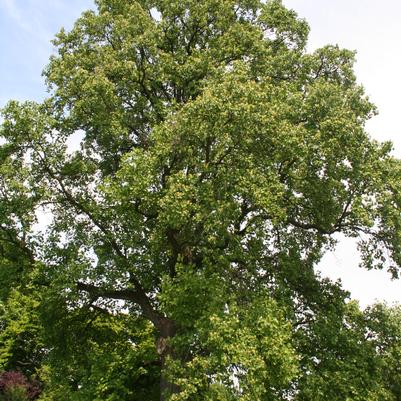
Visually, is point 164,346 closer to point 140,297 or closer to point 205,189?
point 140,297

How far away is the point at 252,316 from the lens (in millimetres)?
14750

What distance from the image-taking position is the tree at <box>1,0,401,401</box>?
15492 mm

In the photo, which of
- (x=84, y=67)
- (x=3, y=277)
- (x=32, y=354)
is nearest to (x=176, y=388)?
(x=3, y=277)

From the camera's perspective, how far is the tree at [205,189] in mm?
15492

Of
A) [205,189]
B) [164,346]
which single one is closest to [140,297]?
[164,346]

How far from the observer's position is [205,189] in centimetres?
1580

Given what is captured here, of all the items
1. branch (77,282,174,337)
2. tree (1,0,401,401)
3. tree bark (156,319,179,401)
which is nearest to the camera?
tree (1,0,401,401)

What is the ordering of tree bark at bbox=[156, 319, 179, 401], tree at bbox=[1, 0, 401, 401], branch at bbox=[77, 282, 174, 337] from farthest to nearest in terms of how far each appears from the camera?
branch at bbox=[77, 282, 174, 337], tree bark at bbox=[156, 319, 179, 401], tree at bbox=[1, 0, 401, 401]

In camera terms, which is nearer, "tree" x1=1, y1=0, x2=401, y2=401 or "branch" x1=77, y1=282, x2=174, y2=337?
"tree" x1=1, y1=0, x2=401, y2=401

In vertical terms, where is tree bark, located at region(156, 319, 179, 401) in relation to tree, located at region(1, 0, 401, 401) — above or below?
below

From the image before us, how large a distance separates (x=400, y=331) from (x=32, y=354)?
28690mm

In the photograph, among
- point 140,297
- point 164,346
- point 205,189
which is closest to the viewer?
point 205,189

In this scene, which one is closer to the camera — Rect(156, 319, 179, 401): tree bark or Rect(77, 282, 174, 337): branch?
Rect(156, 319, 179, 401): tree bark

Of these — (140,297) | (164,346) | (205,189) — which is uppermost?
(205,189)
